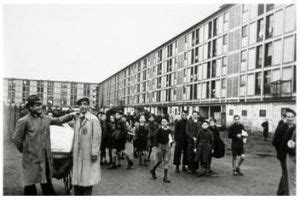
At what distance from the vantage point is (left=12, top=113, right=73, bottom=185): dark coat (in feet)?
16.1

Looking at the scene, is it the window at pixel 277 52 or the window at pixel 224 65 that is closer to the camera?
the window at pixel 277 52

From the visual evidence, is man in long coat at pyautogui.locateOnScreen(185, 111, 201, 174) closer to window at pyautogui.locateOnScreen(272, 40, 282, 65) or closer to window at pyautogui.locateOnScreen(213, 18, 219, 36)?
window at pyautogui.locateOnScreen(272, 40, 282, 65)

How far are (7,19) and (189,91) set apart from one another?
33.4m

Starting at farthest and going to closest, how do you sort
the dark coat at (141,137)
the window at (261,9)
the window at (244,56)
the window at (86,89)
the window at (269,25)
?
1. the window at (86,89)
2. the window at (244,56)
3. the window at (261,9)
4. the window at (269,25)
5. the dark coat at (141,137)

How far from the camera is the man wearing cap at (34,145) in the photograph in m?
4.90

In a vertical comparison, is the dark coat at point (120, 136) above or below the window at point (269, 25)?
below

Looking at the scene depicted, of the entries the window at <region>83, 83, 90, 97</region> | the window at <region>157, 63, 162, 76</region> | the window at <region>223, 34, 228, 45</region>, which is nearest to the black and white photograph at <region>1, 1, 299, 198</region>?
the window at <region>223, 34, 228, 45</region>

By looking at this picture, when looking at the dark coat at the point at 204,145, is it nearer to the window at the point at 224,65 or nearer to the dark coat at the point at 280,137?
the dark coat at the point at 280,137

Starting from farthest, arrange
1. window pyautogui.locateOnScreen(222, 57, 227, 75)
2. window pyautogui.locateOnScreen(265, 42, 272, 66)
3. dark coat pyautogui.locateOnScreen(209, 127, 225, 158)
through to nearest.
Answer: window pyautogui.locateOnScreen(222, 57, 227, 75)
window pyautogui.locateOnScreen(265, 42, 272, 66)
dark coat pyautogui.locateOnScreen(209, 127, 225, 158)

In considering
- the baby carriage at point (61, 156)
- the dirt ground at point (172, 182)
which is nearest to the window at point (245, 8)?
the dirt ground at point (172, 182)

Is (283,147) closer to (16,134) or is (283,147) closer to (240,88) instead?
(16,134)

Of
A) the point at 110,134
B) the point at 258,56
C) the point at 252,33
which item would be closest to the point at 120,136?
the point at 110,134

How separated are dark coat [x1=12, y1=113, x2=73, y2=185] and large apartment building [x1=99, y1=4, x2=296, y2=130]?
630 inches

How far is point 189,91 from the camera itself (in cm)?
3844
